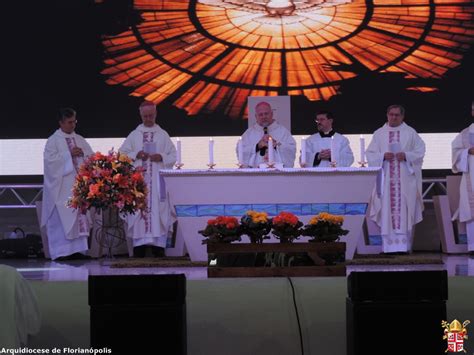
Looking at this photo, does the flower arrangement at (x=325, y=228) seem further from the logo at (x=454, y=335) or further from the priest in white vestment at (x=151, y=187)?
the priest in white vestment at (x=151, y=187)

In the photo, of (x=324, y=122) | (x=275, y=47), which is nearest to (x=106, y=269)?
(x=324, y=122)

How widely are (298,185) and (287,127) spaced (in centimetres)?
156

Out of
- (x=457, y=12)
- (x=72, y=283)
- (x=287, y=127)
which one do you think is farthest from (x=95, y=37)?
(x=72, y=283)

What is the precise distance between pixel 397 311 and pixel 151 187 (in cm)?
721

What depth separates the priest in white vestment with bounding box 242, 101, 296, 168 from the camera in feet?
33.3

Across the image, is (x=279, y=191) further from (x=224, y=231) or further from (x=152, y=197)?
(x=224, y=231)

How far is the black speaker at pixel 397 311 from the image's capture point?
167 inches

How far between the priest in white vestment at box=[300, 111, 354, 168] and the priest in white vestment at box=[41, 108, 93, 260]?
9.30 feet

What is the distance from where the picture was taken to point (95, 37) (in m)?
12.8

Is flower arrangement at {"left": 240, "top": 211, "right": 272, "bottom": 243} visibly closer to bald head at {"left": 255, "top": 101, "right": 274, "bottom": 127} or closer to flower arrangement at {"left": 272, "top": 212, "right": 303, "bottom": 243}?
flower arrangement at {"left": 272, "top": 212, "right": 303, "bottom": 243}

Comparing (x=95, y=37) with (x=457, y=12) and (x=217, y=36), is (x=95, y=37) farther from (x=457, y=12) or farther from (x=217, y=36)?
(x=457, y=12)

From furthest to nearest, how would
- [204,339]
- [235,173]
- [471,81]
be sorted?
1. [471,81]
2. [235,173]
3. [204,339]

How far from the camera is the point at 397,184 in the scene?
11156mm

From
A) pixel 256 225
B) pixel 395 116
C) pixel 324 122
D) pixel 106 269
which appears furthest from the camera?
pixel 395 116
